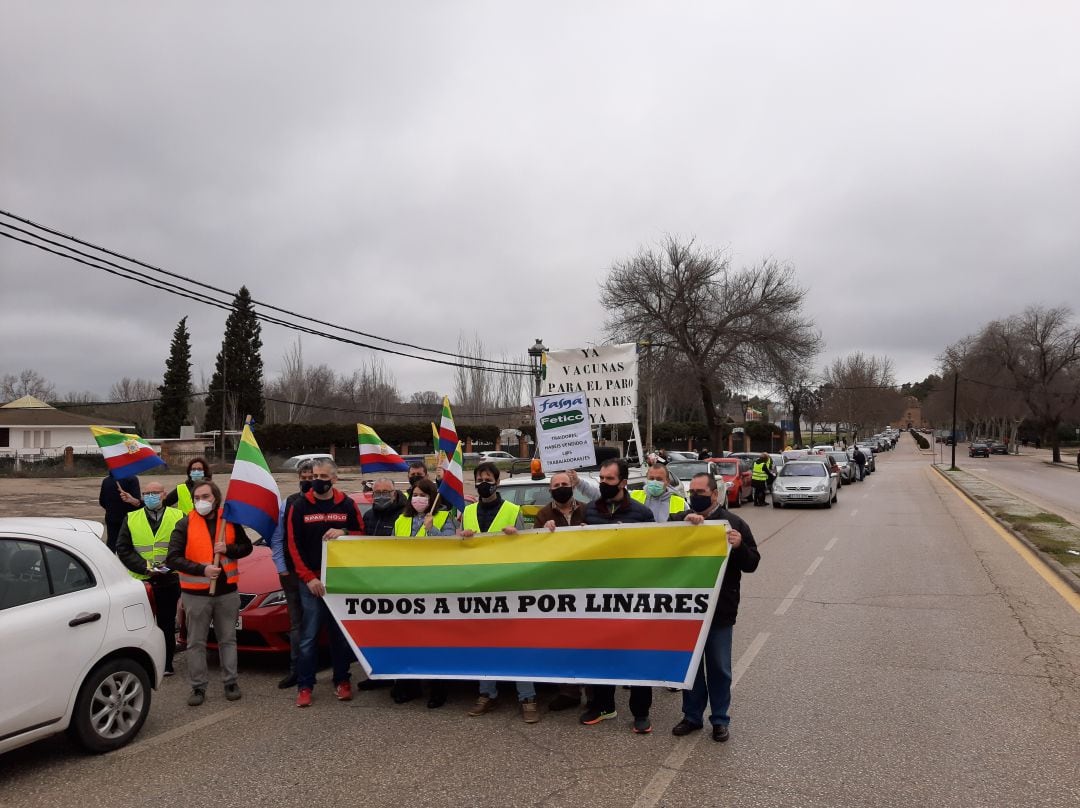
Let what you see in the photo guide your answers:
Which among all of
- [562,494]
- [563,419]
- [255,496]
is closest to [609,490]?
[562,494]

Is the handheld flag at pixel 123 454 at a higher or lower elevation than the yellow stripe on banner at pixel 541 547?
higher

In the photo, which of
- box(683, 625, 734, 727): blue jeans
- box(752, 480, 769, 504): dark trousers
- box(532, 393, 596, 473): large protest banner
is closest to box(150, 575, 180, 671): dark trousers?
box(683, 625, 734, 727): blue jeans

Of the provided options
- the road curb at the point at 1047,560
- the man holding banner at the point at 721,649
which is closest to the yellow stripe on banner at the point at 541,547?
the man holding banner at the point at 721,649

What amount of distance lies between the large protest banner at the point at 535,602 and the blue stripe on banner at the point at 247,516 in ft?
2.30

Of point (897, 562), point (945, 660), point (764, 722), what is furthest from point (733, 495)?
point (764, 722)

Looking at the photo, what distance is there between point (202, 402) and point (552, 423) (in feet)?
294

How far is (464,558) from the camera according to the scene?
5934mm

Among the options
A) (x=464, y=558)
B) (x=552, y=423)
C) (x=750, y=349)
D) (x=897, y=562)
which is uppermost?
(x=750, y=349)

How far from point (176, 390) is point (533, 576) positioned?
232 ft

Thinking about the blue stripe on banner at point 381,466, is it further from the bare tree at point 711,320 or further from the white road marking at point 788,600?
the bare tree at point 711,320

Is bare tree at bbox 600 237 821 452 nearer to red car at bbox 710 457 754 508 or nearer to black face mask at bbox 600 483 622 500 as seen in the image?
red car at bbox 710 457 754 508

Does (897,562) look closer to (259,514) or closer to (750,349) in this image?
(259,514)

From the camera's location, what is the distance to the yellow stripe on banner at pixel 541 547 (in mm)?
5340

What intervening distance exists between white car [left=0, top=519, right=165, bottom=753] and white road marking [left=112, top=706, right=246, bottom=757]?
0.08m
